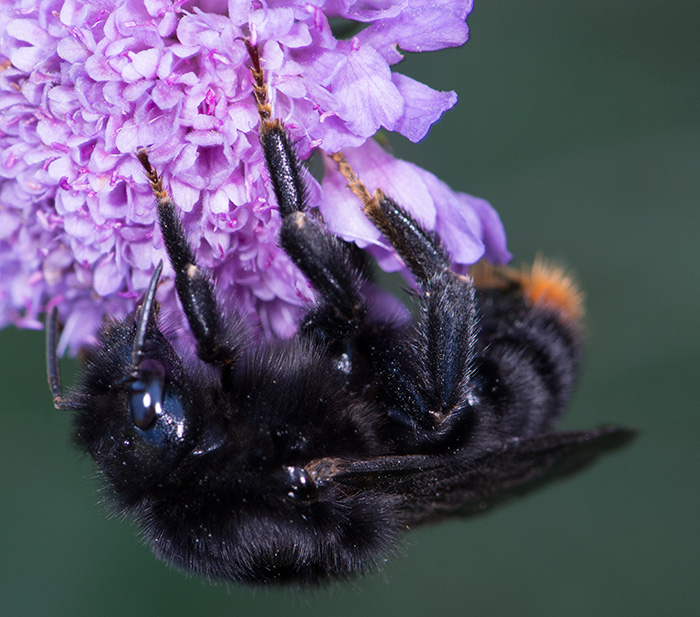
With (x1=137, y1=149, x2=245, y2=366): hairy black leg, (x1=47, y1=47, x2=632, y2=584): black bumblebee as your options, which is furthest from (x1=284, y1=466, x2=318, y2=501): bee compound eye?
(x1=137, y1=149, x2=245, y2=366): hairy black leg

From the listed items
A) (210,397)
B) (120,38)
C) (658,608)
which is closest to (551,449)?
(210,397)

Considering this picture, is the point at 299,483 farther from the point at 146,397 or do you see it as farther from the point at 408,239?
the point at 408,239

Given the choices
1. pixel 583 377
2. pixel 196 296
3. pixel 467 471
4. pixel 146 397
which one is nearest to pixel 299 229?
pixel 196 296

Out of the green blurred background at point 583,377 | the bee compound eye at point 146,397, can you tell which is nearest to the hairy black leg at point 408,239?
the bee compound eye at point 146,397

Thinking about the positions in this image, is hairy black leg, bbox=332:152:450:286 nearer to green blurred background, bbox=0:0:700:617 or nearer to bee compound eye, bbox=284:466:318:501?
bee compound eye, bbox=284:466:318:501

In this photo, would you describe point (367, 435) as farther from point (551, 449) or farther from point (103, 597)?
point (103, 597)

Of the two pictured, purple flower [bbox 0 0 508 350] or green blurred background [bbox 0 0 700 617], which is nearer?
purple flower [bbox 0 0 508 350]
